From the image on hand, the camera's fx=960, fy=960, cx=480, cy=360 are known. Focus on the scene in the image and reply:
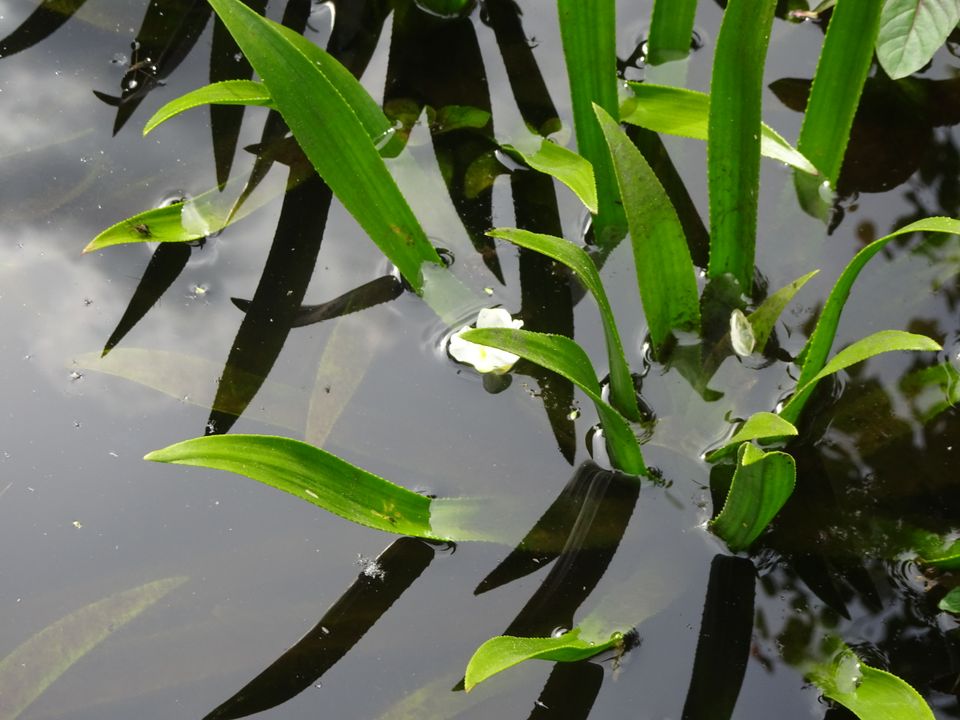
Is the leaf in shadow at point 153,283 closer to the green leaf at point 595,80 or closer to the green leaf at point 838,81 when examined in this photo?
the green leaf at point 595,80

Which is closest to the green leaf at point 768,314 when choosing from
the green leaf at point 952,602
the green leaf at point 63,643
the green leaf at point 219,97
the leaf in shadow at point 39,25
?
the green leaf at point 952,602

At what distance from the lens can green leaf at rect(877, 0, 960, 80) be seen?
1.53 m

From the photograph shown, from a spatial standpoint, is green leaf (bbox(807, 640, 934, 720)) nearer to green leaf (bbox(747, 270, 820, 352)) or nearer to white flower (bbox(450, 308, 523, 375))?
green leaf (bbox(747, 270, 820, 352))

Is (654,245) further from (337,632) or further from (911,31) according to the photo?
(337,632)

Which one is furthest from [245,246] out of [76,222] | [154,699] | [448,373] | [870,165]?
[870,165]

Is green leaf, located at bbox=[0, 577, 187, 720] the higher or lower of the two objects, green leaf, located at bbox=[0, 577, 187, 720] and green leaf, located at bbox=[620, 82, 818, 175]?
the lower

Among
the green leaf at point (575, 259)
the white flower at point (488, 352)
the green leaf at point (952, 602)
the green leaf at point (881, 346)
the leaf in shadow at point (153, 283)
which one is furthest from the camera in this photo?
the leaf in shadow at point (153, 283)

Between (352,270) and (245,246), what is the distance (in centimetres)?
21

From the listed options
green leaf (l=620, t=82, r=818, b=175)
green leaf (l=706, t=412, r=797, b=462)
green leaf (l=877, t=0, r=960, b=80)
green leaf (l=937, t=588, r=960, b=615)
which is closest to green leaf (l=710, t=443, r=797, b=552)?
green leaf (l=706, t=412, r=797, b=462)

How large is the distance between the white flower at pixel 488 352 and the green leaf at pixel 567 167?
0.75ft

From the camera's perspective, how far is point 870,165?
1.79 metres

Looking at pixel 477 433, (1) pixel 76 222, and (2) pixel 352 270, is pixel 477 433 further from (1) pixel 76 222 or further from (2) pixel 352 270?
(1) pixel 76 222

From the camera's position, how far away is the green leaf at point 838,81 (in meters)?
1.43

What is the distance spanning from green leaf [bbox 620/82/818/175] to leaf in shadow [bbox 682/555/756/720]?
0.68 meters
